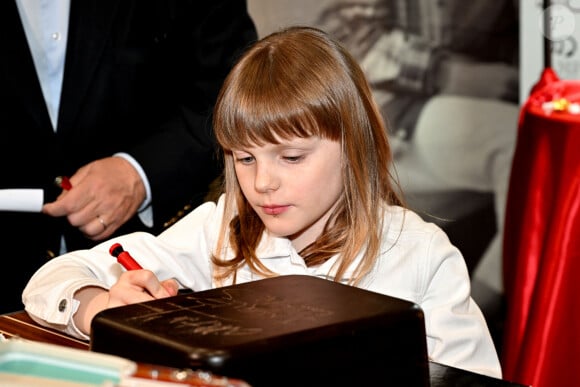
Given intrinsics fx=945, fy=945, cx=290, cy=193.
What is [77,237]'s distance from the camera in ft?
6.62

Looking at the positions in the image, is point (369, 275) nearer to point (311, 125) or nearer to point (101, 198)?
point (311, 125)

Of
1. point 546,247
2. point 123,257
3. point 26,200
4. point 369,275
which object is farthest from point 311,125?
point 546,247

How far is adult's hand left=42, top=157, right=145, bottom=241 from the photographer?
74.4 inches

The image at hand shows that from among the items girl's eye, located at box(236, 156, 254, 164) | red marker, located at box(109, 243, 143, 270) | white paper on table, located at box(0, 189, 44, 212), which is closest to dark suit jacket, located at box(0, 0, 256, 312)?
white paper on table, located at box(0, 189, 44, 212)

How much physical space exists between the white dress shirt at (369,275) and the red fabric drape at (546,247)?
2.73 feet

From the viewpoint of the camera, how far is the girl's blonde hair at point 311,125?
1392 millimetres

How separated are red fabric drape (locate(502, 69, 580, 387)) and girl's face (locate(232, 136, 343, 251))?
3.17ft

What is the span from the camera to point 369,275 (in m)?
1.45

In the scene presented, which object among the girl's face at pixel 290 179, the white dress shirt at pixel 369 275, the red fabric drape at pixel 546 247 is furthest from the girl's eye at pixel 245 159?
the red fabric drape at pixel 546 247

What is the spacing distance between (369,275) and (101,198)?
2.32ft

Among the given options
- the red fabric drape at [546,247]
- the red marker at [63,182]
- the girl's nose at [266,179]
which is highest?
the girl's nose at [266,179]

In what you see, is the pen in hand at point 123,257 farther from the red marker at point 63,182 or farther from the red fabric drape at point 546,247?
the red fabric drape at point 546,247

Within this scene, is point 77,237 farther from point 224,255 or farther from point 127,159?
point 224,255

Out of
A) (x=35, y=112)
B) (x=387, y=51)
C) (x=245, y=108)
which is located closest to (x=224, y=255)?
(x=245, y=108)
